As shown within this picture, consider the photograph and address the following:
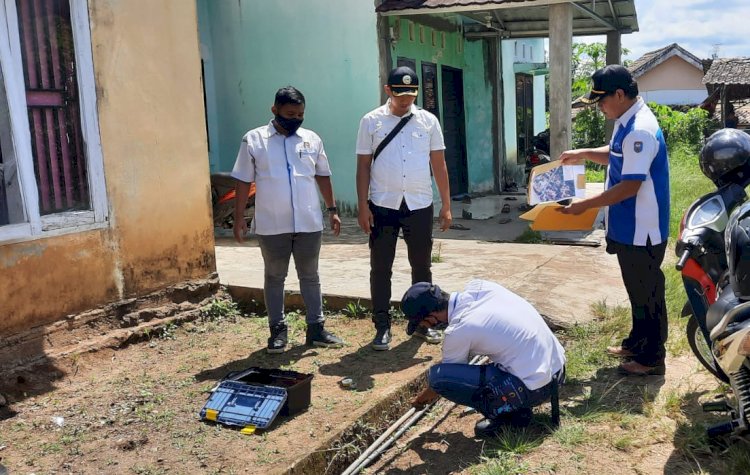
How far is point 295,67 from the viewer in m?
10.1

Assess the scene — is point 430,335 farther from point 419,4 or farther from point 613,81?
point 419,4

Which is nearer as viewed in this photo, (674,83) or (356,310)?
(356,310)

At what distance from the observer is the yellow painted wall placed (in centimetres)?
3975

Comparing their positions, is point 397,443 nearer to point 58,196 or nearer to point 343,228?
point 58,196

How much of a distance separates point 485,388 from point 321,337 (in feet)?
5.58

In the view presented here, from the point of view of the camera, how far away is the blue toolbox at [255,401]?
3.54 metres

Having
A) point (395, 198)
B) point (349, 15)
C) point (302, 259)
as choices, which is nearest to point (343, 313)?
point (302, 259)

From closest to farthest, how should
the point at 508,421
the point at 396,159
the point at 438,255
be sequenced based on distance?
the point at 508,421
the point at 396,159
the point at 438,255

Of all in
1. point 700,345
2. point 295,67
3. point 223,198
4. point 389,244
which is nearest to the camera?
point 700,345

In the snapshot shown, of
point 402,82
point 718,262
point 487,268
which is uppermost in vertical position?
point 402,82

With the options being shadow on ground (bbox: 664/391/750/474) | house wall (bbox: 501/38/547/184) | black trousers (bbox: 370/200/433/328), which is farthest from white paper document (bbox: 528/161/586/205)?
house wall (bbox: 501/38/547/184)

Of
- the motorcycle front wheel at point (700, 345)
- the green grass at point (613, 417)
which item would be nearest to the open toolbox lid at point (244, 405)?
the green grass at point (613, 417)

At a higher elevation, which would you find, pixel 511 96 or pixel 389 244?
pixel 511 96

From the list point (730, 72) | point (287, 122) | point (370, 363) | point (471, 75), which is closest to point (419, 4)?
point (471, 75)
